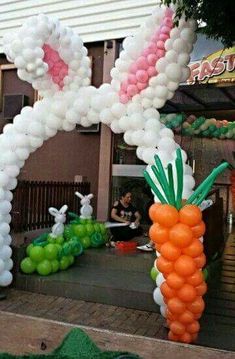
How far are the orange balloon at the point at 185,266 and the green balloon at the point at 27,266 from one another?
9.33ft

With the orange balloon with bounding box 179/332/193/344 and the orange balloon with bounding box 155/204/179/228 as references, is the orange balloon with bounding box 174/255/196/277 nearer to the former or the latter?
the orange balloon with bounding box 155/204/179/228

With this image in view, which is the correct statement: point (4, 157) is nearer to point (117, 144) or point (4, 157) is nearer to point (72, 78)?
point (72, 78)

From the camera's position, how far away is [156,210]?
4.15 m

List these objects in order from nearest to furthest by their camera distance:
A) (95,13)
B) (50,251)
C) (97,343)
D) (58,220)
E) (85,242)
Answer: (97,343)
(50,251)
(58,220)
(85,242)
(95,13)

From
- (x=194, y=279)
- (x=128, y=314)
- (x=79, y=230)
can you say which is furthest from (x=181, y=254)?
(x=79, y=230)

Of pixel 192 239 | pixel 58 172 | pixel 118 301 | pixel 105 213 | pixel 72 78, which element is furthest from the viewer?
pixel 58 172

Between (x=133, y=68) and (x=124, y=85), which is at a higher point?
(x=133, y=68)

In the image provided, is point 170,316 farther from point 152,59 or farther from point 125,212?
point 125,212

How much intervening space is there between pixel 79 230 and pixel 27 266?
138 cm

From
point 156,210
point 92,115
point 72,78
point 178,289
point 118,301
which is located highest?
point 72,78

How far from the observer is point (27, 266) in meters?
6.11

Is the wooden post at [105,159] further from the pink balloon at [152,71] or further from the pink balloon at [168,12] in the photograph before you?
the pink balloon at [168,12]

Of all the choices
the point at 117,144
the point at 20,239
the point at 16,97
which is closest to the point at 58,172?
the point at 117,144

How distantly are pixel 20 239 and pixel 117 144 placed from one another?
12.9 ft
